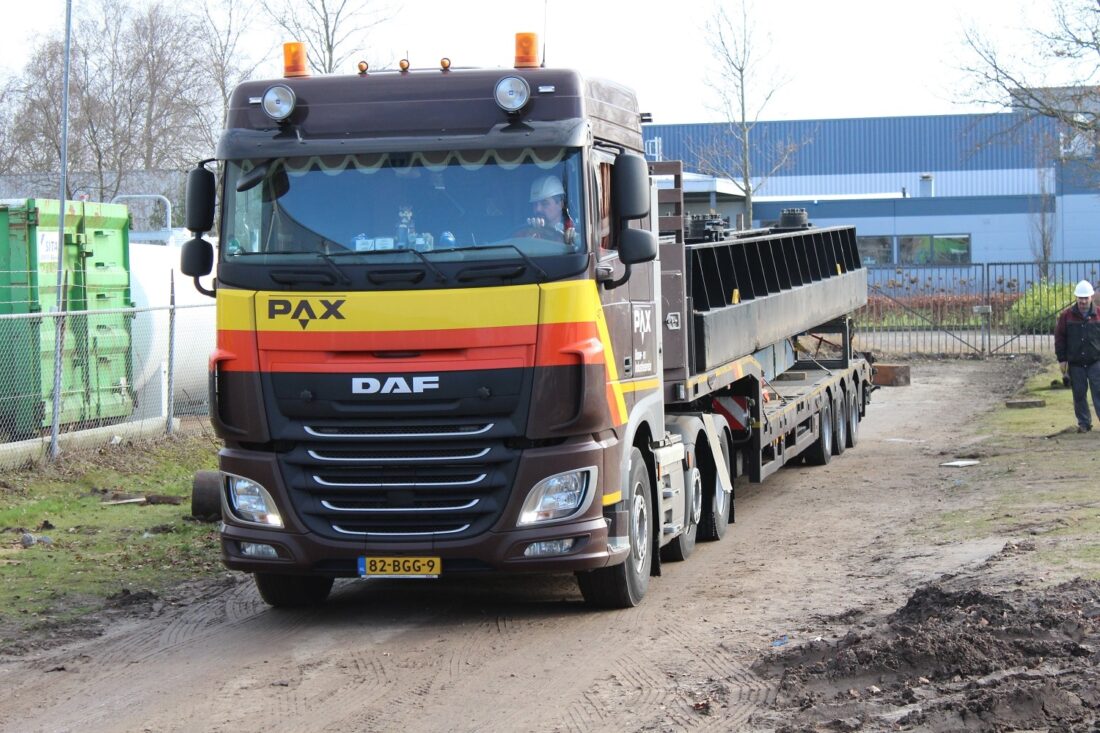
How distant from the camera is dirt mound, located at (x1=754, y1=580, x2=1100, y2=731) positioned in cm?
581

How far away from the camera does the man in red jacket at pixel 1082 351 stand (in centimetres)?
1778

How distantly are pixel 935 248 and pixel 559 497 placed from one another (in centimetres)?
5230

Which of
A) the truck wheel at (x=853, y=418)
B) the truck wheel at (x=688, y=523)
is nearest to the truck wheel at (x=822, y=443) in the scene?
the truck wheel at (x=853, y=418)

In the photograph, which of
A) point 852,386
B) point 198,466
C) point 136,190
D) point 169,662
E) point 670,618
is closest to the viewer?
point 169,662

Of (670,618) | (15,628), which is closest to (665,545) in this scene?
(670,618)

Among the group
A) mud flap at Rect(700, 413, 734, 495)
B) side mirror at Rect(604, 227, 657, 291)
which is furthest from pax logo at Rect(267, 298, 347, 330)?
mud flap at Rect(700, 413, 734, 495)

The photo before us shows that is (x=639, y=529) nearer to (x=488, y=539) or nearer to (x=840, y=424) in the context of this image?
(x=488, y=539)

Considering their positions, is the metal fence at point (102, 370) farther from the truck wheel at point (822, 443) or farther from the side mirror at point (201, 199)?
the truck wheel at point (822, 443)

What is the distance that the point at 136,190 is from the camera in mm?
39000

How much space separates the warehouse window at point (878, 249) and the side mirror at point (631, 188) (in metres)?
50.5

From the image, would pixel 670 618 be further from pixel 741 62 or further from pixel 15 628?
pixel 741 62

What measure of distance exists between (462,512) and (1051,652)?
3.39 metres

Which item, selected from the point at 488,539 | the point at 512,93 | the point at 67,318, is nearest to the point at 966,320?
the point at 67,318

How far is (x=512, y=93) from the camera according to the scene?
8.07 m
